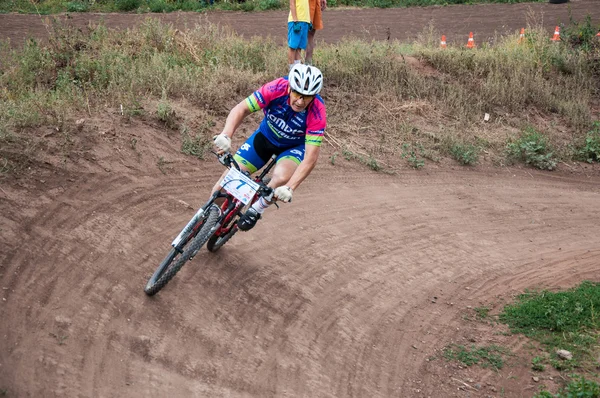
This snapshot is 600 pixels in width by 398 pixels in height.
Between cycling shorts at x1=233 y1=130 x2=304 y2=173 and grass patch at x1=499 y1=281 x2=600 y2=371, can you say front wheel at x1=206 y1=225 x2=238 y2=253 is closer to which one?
cycling shorts at x1=233 y1=130 x2=304 y2=173

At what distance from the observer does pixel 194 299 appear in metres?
7.12

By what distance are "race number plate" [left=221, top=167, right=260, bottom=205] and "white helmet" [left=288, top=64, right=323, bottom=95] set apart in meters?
1.03

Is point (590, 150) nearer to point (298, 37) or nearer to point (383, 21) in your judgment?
point (298, 37)

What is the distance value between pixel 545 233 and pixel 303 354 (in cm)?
571

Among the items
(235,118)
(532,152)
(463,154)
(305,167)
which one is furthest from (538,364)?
(532,152)

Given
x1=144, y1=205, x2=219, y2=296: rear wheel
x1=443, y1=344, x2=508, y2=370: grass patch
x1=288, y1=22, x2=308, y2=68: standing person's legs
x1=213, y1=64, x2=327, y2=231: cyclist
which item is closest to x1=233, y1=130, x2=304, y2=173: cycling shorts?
x1=213, y1=64, x2=327, y2=231: cyclist

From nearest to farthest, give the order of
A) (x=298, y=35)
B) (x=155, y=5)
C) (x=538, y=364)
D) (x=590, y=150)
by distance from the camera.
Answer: (x=538, y=364) < (x=298, y=35) < (x=590, y=150) < (x=155, y=5)

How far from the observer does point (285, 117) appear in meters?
7.49

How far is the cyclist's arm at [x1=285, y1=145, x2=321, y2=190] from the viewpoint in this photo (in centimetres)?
693

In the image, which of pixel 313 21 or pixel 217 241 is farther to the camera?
pixel 313 21

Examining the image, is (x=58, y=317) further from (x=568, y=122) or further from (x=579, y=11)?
(x=579, y=11)

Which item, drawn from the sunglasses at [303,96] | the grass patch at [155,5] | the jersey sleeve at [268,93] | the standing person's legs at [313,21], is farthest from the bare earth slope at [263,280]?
the grass patch at [155,5]

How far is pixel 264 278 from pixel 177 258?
145cm

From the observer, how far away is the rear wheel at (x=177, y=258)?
6707 mm
